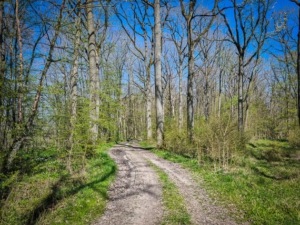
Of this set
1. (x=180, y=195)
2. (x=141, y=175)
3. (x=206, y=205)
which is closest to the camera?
(x=206, y=205)

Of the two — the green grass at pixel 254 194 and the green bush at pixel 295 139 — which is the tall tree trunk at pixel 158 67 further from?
the green bush at pixel 295 139

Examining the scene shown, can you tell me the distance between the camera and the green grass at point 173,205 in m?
4.05

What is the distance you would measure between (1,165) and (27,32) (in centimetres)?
1266

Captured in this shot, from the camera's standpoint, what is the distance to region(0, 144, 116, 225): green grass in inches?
176

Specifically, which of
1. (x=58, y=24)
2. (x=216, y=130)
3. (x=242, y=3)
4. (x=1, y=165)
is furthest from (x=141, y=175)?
(x=242, y=3)

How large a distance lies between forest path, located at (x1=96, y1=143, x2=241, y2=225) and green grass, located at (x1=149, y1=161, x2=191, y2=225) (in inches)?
5.2

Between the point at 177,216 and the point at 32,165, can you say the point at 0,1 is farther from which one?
the point at 177,216

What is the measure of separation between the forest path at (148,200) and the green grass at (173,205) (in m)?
0.13

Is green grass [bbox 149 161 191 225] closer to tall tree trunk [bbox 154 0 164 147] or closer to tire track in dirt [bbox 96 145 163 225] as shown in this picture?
tire track in dirt [bbox 96 145 163 225]

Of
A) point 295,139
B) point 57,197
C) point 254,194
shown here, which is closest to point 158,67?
point 254,194

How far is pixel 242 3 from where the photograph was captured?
15000 millimetres

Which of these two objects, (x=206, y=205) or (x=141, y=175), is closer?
(x=206, y=205)

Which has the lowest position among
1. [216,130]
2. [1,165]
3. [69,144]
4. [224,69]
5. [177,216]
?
[177,216]

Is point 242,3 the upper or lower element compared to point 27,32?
upper
